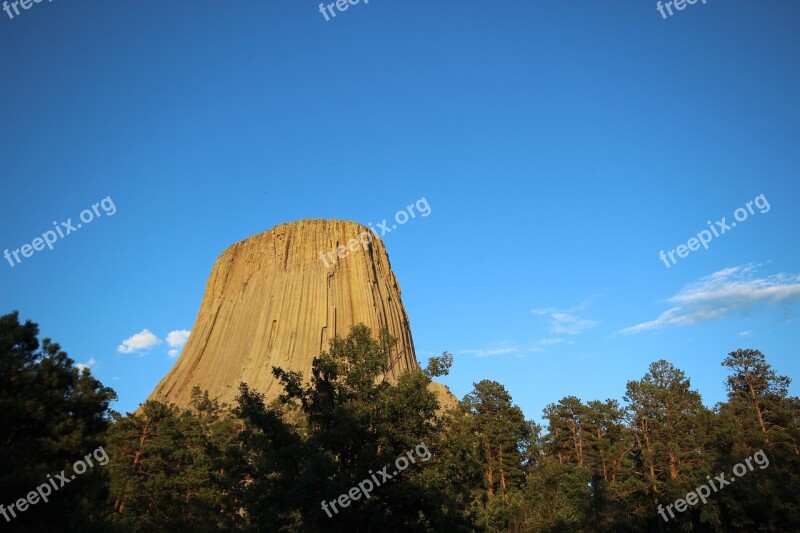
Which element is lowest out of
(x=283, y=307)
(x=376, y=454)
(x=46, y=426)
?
(x=376, y=454)

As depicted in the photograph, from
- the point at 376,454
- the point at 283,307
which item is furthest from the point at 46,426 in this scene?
the point at 283,307

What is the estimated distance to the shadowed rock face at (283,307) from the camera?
74.0 meters

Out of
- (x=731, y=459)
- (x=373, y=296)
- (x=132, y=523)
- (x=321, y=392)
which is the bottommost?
(x=731, y=459)

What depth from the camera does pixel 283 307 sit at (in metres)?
78.7

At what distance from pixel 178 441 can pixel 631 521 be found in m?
27.4

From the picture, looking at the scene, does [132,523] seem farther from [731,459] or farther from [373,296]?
[373,296]

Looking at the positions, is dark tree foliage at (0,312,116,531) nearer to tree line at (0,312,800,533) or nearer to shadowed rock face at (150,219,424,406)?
tree line at (0,312,800,533)

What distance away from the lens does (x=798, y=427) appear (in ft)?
137

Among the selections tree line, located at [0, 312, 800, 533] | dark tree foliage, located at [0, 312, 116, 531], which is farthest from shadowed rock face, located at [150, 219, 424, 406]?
dark tree foliage, located at [0, 312, 116, 531]

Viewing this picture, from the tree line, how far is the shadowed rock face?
31.5 metres

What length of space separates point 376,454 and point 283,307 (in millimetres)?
61264

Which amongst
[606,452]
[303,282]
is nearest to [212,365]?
[303,282]

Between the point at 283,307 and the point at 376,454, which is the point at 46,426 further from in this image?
the point at 283,307

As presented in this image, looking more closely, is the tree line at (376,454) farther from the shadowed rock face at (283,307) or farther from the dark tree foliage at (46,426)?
the shadowed rock face at (283,307)
